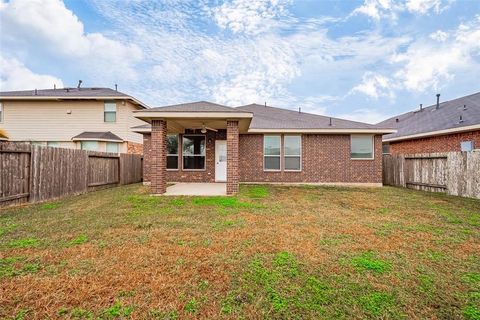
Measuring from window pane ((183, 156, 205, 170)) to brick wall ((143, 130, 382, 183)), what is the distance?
1.68ft

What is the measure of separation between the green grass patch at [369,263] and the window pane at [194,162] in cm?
1014

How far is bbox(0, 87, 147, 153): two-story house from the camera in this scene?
1619cm

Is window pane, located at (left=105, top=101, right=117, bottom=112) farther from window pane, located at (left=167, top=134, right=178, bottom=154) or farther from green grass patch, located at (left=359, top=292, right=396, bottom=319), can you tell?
green grass patch, located at (left=359, top=292, right=396, bottom=319)

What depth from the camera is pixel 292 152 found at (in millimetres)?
12523

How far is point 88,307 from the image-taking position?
7.35 feet

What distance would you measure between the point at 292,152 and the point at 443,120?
9.53 meters

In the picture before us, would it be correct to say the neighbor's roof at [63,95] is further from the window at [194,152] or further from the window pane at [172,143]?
the window at [194,152]

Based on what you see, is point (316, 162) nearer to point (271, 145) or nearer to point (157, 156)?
point (271, 145)

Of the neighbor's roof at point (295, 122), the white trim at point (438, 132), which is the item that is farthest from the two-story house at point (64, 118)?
the white trim at point (438, 132)

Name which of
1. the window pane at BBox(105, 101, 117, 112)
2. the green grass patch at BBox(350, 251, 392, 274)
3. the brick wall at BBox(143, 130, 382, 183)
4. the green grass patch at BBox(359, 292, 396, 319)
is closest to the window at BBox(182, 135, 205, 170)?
the brick wall at BBox(143, 130, 382, 183)

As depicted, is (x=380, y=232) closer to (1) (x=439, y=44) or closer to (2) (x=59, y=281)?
(2) (x=59, y=281)

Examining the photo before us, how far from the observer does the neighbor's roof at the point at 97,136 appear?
1535cm

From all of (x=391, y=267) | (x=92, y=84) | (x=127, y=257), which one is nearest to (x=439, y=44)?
(x=391, y=267)

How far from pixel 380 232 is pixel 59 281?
510cm
